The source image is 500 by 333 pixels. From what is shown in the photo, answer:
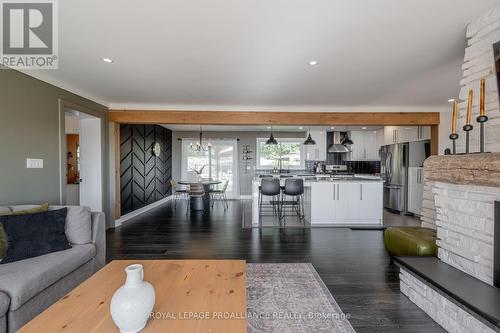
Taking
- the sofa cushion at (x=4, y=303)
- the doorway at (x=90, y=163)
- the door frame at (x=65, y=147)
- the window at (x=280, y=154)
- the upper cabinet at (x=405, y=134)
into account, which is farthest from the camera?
→ the window at (x=280, y=154)

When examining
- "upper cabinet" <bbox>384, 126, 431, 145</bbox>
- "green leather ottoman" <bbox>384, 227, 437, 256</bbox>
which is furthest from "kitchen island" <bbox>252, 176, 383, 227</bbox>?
"upper cabinet" <bbox>384, 126, 431, 145</bbox>

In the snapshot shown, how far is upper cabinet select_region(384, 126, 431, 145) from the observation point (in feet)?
18.7

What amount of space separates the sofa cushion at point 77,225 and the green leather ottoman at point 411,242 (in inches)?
135

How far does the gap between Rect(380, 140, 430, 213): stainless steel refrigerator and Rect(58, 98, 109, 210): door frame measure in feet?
21.8

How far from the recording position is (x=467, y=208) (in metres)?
1.93

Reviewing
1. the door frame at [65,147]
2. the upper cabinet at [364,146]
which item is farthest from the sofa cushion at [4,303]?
the upper cabinet at [364,146]

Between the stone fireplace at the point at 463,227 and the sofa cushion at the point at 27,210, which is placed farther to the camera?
the sofa cushion at the point at 27,210

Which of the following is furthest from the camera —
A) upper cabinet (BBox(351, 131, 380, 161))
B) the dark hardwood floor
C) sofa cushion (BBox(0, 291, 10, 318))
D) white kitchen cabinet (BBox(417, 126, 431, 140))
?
upper cabinet (BBox(351, 131, 380, 161))

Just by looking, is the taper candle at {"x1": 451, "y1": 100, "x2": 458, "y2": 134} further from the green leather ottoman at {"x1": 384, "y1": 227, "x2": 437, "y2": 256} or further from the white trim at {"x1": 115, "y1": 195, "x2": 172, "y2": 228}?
the white trim at {"x1": 115, "y1": 195, "x2": 172, "y2": 228}

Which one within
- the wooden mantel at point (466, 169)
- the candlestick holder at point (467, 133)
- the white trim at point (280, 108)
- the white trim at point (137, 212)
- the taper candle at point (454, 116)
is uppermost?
the white trim at point (280, 108)

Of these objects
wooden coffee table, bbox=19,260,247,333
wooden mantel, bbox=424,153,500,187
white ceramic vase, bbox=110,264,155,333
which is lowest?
wooden coffee table, bbox=19,260,247,333

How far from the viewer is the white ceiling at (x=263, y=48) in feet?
6.20

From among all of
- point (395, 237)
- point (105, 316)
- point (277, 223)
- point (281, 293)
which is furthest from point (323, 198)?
point (105, 316)

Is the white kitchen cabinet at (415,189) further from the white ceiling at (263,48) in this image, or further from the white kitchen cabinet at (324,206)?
the white kitchen cabinet at (324,206)
